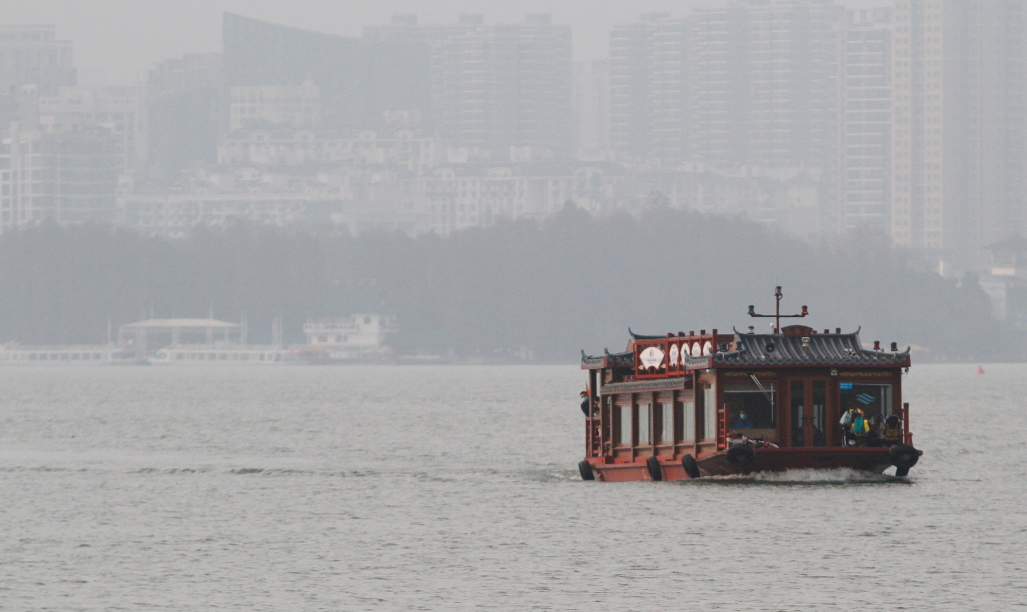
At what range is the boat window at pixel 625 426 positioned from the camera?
57.8m

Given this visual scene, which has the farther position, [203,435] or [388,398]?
[388,398]

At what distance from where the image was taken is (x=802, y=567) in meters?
44.5

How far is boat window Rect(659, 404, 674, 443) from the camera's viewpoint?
182 ft

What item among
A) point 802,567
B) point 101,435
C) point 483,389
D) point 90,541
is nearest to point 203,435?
point 101,435

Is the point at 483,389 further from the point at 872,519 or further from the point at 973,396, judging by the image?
the point at 872,519

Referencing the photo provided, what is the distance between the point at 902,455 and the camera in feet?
180

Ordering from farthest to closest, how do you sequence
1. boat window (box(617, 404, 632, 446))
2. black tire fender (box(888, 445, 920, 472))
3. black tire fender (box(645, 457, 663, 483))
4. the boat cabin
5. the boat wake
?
boat window (box(617, 404, 632, 446)) → black tire fender (box(645, 457, 663, 483)) → black tire fender (box(888, 445, 920, 472)) → the boat cabin → the boat wake

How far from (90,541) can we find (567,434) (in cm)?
5156

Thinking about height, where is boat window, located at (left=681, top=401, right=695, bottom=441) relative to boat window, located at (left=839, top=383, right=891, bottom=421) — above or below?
below

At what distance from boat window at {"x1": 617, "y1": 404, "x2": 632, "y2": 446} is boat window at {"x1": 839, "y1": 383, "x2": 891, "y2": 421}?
6.26 meters

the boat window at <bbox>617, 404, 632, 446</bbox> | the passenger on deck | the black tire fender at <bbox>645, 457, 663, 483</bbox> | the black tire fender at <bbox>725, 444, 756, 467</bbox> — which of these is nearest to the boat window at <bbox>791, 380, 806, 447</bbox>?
the black tire fender at <bbox>725, 444, 756, 467</bbox>

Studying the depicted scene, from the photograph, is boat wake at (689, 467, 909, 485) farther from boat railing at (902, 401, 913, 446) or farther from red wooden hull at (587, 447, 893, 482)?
boat railing at (902, 401, 913, 446)

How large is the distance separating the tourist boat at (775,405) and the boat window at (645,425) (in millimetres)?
378

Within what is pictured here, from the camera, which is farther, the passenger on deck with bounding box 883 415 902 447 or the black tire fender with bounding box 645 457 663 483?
the black tire fender with bounding box 645 457 663 483
